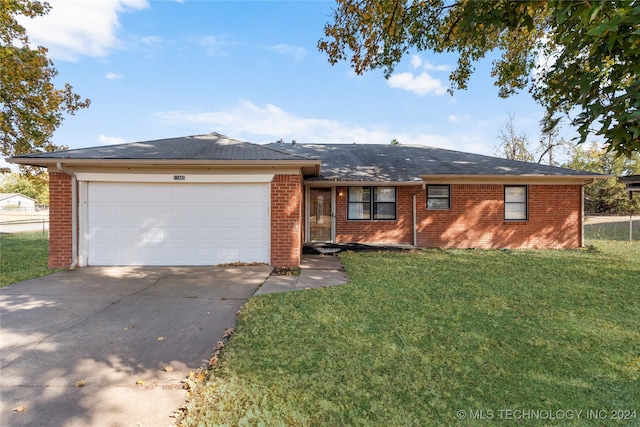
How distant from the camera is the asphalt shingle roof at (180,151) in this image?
7.57m

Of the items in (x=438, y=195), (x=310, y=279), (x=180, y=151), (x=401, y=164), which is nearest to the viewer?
(x=310, y=279)

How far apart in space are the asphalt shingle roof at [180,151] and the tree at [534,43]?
125 inches

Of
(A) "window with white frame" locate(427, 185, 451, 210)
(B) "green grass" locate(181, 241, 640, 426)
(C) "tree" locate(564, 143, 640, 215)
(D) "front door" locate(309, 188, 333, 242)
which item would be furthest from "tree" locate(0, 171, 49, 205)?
(C) "tree" locate(564, 143, 640, 215)

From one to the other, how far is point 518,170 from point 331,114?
10405 mm

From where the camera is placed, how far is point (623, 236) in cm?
1593

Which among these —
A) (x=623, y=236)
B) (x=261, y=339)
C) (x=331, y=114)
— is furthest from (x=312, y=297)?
(x=623, y=236)

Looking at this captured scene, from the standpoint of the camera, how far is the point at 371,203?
12.4 meters

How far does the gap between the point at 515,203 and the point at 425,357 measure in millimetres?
11137

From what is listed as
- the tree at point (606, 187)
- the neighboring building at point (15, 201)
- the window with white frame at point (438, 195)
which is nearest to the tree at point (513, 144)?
the tree at point (606, 187)

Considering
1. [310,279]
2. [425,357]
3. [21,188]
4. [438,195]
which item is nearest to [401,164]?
[438,195]

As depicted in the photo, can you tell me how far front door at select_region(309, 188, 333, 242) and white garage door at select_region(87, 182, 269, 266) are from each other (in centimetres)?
467

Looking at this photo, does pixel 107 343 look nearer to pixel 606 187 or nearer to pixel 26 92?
pixel 26 92

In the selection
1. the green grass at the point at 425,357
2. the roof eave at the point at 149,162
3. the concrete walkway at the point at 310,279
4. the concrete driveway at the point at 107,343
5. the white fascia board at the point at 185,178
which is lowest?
the concrete driveway at the point at 107,343

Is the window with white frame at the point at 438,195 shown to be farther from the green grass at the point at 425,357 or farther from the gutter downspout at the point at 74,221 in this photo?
the gutter downspout at the point at 74,221
